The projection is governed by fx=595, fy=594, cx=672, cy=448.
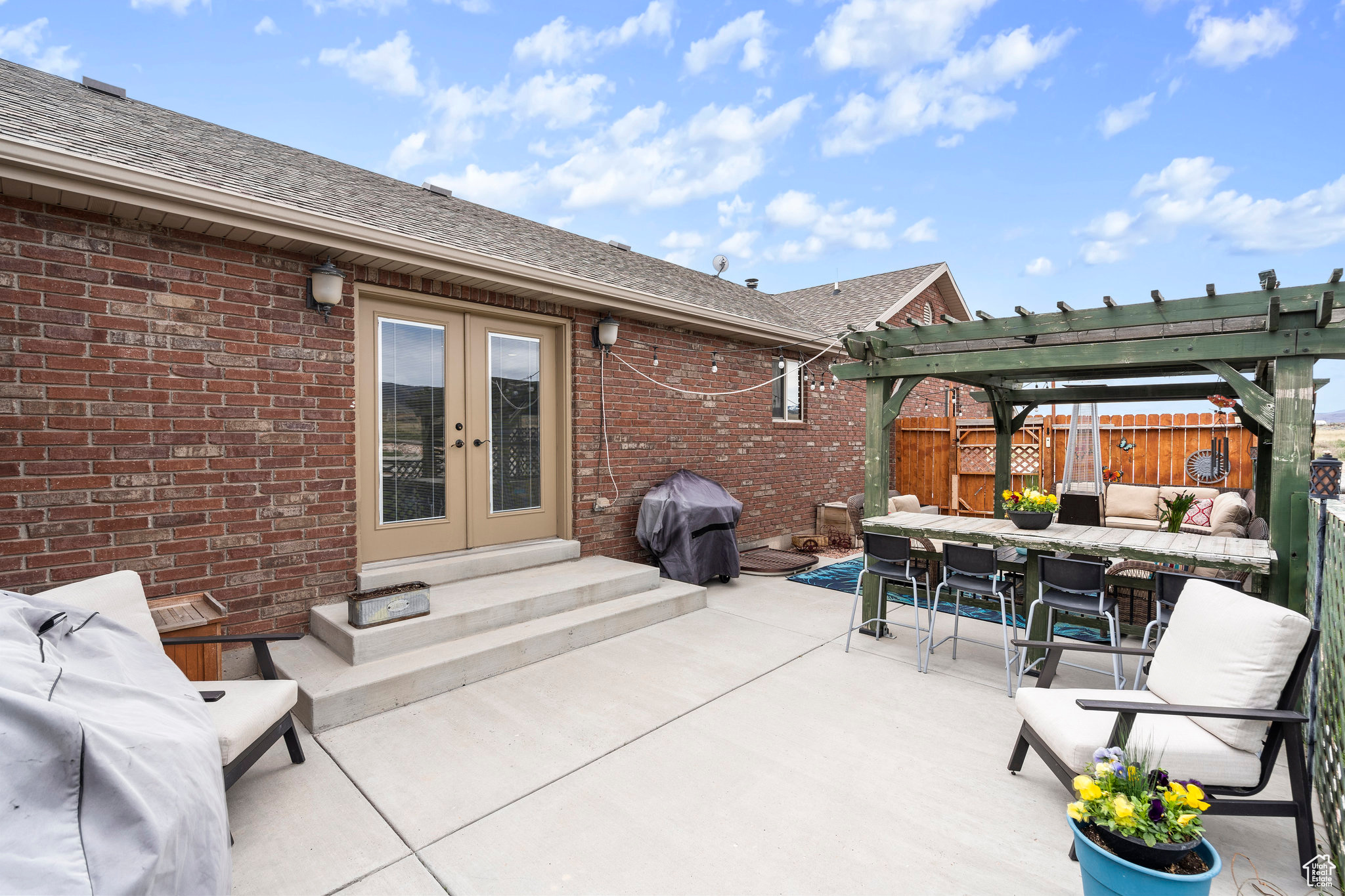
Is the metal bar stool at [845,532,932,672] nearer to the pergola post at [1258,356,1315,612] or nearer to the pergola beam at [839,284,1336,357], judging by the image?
the pergola beam at [839,284,1336,357]

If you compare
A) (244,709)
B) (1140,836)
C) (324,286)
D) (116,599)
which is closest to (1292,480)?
(1140,836)

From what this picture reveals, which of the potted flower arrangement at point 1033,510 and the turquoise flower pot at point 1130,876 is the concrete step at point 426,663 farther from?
the turquoise flower pot at point 1130,876

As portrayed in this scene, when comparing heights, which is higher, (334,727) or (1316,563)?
(1316,563)

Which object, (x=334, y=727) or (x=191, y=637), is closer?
(x=191, y=637)

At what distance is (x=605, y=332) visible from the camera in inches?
243

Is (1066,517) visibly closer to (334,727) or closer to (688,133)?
(334,727)

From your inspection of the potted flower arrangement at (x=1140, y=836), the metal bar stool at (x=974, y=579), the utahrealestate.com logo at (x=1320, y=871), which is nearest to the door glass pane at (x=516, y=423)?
the metal bar stool at (x=974, y=579)

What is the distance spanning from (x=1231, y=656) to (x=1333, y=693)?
41 cm

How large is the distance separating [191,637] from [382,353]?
2.52 metres

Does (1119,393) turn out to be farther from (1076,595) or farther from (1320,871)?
(1320,871)

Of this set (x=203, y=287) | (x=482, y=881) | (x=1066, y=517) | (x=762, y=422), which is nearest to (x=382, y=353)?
(x=203, y=287)

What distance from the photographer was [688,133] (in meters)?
27.4

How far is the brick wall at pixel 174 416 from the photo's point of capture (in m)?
3.36

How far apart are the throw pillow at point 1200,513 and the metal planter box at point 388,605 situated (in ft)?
26.7
